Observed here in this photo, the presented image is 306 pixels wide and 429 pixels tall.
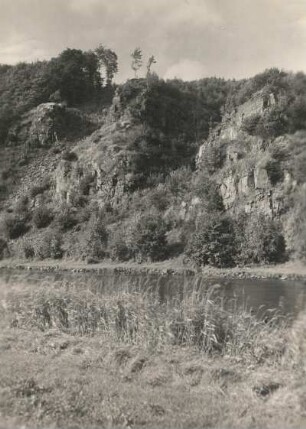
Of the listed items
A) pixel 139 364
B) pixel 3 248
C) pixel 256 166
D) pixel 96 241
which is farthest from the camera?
pixel 3 248

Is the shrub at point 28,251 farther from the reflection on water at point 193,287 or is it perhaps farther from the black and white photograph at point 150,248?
the reflection on water at point 193,287

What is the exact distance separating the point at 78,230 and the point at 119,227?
19.4ft

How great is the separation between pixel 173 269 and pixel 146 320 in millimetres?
27609

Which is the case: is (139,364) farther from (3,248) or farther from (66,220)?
(3,248)

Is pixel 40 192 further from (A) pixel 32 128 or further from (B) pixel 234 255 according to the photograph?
(B) pixel 234 255

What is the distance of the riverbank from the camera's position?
115 ft

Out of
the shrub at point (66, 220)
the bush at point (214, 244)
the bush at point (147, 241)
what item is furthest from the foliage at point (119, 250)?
the shrub at point (66, 220)

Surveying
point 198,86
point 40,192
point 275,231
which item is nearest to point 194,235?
point 275,231

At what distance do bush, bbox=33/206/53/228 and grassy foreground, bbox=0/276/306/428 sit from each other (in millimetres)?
46117

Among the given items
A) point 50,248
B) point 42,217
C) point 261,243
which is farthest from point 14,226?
point 261,243

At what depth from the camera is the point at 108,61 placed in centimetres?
9950

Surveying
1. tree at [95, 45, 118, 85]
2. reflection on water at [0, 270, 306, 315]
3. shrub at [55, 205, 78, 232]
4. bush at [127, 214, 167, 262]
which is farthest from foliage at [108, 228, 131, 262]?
tree at [95, 45, 118, 85]

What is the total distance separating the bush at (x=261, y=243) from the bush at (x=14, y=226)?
30173 mm

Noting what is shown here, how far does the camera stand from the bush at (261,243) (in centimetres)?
3859
